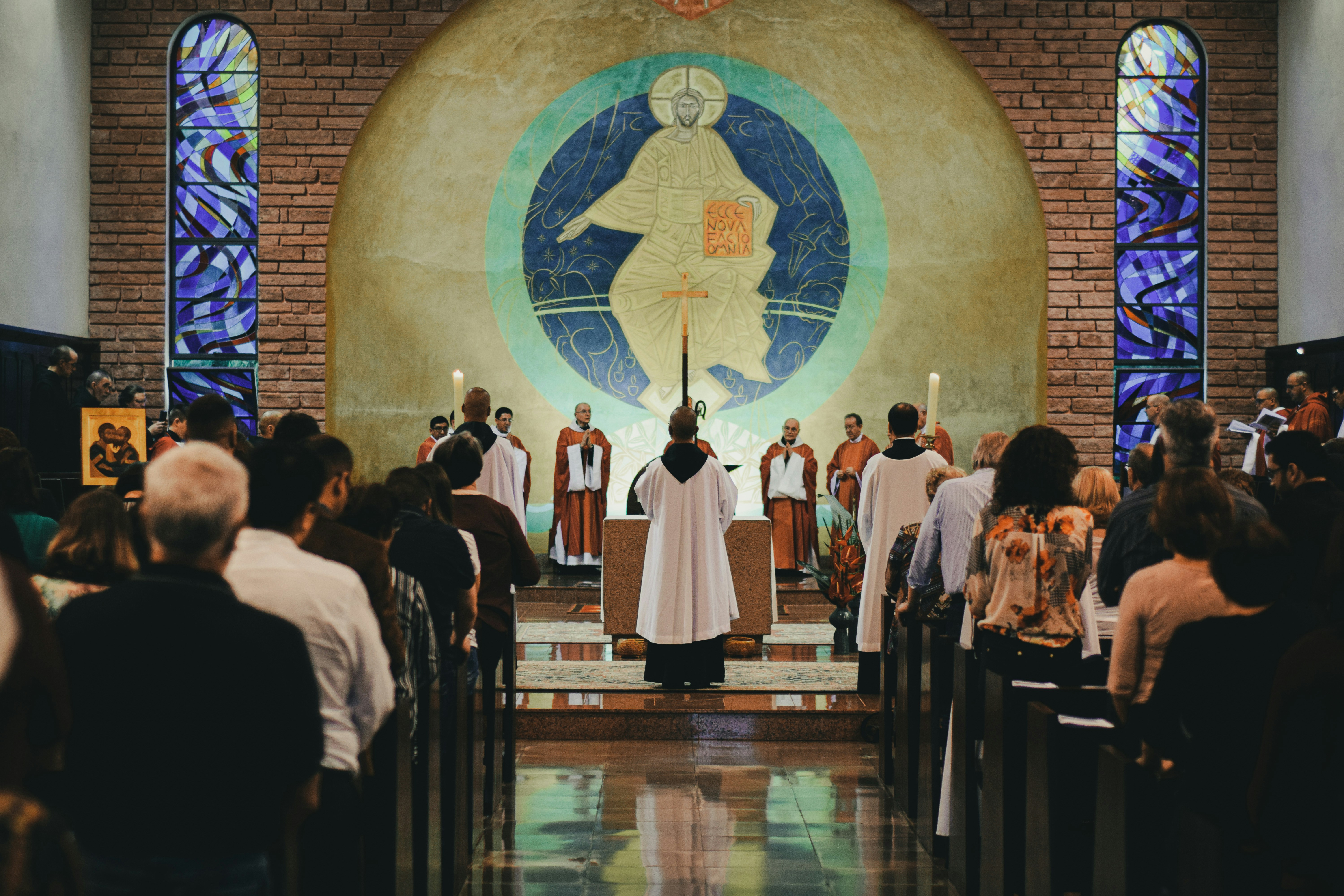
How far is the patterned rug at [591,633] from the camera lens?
805 cm

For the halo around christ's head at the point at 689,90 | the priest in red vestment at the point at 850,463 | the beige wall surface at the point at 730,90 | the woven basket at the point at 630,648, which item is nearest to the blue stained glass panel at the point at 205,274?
the beige wall surface at the point at 730,90

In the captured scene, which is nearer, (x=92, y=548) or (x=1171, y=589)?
(x=1171, y=589)

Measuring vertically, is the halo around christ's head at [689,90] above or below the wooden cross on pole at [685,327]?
above

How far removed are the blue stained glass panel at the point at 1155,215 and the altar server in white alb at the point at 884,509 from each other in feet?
18.8

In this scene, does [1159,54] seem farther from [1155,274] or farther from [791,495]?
[791,495]

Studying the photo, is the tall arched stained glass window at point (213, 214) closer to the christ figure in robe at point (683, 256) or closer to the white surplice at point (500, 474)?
the christ figure in robe at point (683, 256)

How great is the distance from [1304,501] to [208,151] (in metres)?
9.98

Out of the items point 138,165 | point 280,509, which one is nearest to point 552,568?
point 138,165

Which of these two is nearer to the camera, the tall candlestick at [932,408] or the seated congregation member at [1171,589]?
the seated congregation member at [1171,589]

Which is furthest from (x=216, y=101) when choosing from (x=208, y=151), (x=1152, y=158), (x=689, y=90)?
(x=1152, y=158)

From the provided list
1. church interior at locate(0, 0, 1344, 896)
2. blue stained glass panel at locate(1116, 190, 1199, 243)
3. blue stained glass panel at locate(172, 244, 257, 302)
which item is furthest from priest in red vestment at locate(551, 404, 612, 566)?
blue stained glass panel at locate(1116, 190, 1199, 243)

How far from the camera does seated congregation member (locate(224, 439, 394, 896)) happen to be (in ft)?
7.54

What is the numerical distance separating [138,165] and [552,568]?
5316mm

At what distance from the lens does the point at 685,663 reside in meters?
6.55
